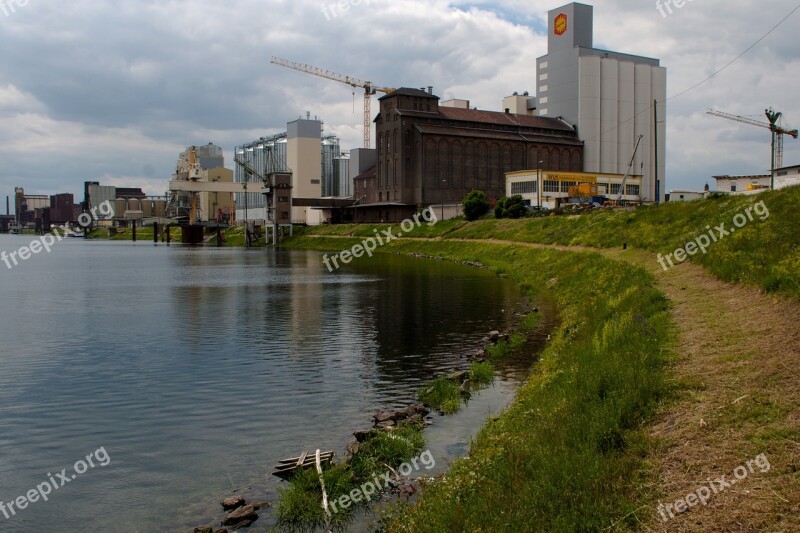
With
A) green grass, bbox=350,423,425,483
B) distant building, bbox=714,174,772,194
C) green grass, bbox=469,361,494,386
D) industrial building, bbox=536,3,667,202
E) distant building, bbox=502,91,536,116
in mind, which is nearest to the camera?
green grass, bbox=350,423,425,483

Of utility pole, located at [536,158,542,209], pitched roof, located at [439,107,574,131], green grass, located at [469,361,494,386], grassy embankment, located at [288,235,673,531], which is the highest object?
pitched roof, located at [439,107,574,131]

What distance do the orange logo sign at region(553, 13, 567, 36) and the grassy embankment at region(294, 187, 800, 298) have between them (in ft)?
284

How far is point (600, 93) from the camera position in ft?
544

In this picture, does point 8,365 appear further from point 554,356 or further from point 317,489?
point 554,356

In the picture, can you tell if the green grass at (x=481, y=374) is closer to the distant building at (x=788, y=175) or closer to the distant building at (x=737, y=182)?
the distant building at (x=788, y=175)

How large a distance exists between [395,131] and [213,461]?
13825cm

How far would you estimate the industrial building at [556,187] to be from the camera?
127 m

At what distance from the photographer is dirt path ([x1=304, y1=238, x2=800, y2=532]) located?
8773mm

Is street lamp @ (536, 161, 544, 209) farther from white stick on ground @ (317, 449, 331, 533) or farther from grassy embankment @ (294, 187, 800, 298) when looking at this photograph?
white stick on ground @ (317, 449, 331, 533)

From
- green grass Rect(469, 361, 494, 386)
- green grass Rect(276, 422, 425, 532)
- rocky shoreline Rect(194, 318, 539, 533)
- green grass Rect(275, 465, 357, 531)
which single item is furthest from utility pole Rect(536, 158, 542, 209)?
green grass Rect(275, 465, 357, 531)

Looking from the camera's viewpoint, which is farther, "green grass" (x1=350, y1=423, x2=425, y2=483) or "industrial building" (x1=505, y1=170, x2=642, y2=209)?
"industrial building" (x1=505, y1=170, x2=642, y2=209)

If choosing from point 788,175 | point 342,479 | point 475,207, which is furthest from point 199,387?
point 475,207

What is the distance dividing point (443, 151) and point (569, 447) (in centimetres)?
14173

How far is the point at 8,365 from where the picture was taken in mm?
26047
